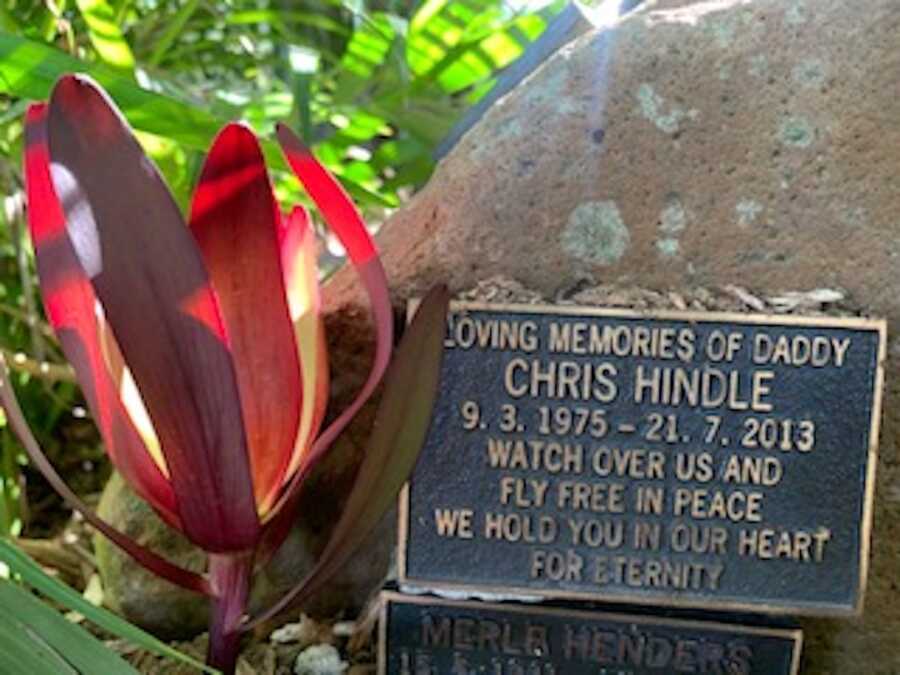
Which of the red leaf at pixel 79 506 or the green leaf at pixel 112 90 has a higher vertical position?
the green leaf at pixel 112 90

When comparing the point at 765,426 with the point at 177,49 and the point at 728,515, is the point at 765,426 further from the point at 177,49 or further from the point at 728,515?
the point at 177,49

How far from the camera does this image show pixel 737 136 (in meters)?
1.01

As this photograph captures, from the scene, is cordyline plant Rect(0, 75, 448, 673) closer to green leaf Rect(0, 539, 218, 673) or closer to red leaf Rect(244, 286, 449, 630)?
red leaf Rect(244, 286, 449, 630)

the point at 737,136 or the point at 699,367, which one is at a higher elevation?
the point at 737,136

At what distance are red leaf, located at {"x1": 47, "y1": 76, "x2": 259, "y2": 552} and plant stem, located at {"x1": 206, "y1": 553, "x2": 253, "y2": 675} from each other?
95mm

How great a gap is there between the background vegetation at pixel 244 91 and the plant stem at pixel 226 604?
373mm

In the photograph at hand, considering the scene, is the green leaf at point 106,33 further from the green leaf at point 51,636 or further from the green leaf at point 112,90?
the green leaf at point 51,636

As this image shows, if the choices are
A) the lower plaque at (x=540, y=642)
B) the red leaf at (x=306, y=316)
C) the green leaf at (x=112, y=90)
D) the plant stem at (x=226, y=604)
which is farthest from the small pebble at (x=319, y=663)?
the green leaf at (x=112, y=90)

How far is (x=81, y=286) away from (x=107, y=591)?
465 mm

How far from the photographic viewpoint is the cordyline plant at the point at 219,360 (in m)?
0.79

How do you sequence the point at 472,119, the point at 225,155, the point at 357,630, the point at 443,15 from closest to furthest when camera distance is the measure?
the point at 225,155 → the point at 357,630 → the point at 472,119 → the point at 443,15

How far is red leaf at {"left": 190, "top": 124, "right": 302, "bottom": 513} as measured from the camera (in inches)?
35.3

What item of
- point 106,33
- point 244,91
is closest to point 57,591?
point 106,33

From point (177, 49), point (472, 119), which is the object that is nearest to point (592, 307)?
point (472, 119)
